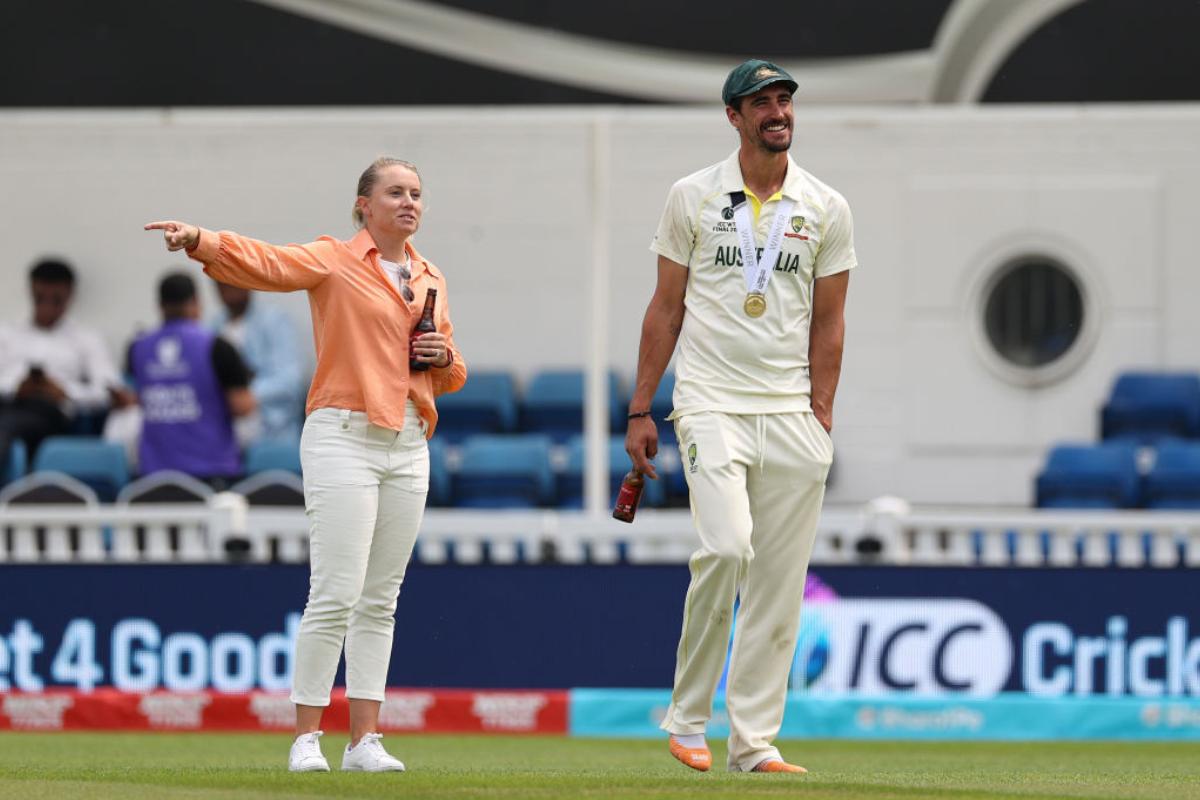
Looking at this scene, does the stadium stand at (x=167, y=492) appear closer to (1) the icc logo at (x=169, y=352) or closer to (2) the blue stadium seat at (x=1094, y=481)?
(1) the icc logo at (x=169, y=352)

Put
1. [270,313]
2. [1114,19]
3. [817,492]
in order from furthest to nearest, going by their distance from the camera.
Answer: [270,313] → [1114,19] → [817,492]

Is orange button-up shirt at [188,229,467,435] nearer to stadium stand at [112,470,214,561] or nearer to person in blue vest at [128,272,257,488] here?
stadium stand at [112,470,214,561]

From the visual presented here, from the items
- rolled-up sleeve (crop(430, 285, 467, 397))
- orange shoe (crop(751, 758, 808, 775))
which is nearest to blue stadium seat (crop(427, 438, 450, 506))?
rolled-up sleeve (crop(430, 285, 467, 397))

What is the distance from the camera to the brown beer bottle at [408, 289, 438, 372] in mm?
6332

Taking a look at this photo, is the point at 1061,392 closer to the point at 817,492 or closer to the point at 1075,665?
the point at 1075,665

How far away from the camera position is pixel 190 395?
1209 centimetres

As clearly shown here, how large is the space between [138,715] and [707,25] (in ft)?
19.4

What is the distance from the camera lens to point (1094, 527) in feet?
35.9

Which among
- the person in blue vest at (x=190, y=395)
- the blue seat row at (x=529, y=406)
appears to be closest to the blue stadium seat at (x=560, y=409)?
the blue seat row at (x=529, y=406)

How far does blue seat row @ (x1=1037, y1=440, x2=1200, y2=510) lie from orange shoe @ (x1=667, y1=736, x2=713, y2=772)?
766 cm

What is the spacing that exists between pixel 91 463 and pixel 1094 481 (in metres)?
6.28

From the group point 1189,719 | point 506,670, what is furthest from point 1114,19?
point 506,670

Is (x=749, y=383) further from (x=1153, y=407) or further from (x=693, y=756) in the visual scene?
(x=1153, y=407)

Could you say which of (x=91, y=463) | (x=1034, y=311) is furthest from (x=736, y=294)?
(x=1034, y=311)
